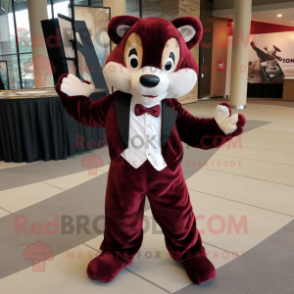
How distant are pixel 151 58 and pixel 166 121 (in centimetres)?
29

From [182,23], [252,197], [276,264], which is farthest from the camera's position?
[252,197]

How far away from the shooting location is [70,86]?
1382 millimetres

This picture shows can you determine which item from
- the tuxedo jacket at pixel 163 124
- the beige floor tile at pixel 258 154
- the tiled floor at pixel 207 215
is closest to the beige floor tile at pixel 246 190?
the tiled floor at pixel 207 215

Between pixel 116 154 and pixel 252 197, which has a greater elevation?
pixel 116 154

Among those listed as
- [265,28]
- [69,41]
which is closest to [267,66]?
[265,28]

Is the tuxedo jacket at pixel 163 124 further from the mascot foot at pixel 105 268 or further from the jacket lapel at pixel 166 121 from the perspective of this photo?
the mascot foot at pixel 105 268

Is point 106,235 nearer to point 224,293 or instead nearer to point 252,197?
point 224,293

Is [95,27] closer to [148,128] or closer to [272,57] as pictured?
[148,128]

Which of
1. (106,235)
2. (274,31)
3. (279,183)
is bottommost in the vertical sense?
(279,183)

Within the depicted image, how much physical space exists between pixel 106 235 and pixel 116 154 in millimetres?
450

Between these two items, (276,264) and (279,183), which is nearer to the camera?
(276,264)

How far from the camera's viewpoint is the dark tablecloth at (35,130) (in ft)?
11.3

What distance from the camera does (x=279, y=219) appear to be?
2121 mm

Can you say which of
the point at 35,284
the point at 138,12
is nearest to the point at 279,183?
the point at 35,284
